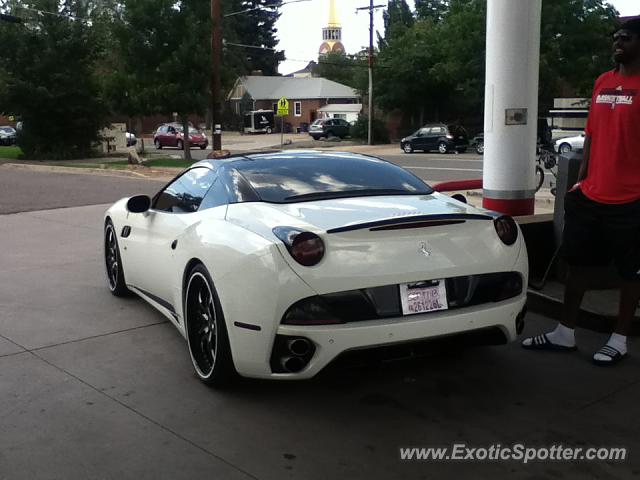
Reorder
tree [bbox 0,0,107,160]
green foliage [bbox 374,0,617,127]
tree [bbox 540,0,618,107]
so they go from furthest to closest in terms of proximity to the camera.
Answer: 1. green foliage [bbox 374,0,617,127]
2. tree [bbox 540,0,618,107]
3. tree [bbox 0,0,107,160]

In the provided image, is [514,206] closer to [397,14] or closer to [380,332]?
[380,332]

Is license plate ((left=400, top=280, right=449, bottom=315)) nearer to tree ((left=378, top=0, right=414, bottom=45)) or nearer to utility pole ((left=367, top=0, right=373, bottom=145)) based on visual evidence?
utility pole ((left=367, top=0, right=373, bottom=145))

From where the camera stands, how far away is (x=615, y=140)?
14.7 ft

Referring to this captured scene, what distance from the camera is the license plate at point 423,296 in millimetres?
3817

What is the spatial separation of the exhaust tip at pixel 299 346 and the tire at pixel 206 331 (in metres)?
0.45

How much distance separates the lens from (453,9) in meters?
44.4

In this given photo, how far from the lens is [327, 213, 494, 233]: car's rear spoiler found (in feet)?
12.7

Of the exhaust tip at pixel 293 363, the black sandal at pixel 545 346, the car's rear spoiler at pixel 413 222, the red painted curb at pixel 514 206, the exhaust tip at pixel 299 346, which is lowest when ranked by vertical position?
the black sandal at pixel 545 346

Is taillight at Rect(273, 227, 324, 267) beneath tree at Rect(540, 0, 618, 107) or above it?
beneath

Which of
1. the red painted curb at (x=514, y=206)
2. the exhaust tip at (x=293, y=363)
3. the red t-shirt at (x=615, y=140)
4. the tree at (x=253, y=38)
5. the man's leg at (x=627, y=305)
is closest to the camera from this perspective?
the exhaust tip at (x=293, y=363)

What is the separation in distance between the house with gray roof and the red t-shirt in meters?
71.8

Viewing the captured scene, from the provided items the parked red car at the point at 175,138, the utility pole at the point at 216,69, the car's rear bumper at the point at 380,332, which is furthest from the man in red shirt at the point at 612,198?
the parked red car at the point at 175,138

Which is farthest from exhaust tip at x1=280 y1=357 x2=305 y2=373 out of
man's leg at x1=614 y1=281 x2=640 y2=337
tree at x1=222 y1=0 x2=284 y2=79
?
tree at x1=222 y1=0 x2=284 y2=79

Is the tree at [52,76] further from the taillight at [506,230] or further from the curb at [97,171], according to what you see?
the taillight at [506,230]
